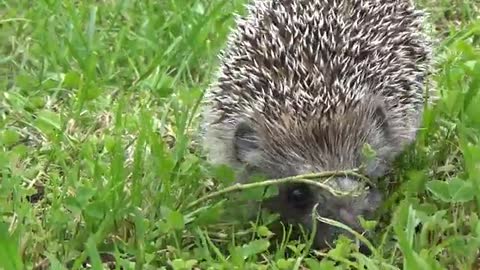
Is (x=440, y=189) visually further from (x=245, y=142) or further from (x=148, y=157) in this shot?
(x=148, y=157)

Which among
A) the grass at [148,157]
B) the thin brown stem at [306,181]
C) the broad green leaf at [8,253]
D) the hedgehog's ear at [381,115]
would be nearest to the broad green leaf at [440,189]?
the grass at [148,157]

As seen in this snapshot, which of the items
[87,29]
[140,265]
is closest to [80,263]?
[140,265]

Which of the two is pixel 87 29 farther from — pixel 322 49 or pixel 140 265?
pixel 140 265

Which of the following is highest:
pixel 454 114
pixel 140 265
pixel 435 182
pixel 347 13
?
pixel 347 13

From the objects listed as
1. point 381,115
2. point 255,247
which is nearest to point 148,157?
point 255,247

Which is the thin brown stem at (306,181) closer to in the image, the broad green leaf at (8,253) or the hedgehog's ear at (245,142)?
the hedgehog's ear at (245,142)

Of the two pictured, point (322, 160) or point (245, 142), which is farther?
point (245, 142)

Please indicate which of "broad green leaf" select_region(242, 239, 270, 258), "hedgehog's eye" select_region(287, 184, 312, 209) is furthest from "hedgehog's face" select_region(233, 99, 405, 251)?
"broad green leaf" select_region(242, 239, 270, 258)
